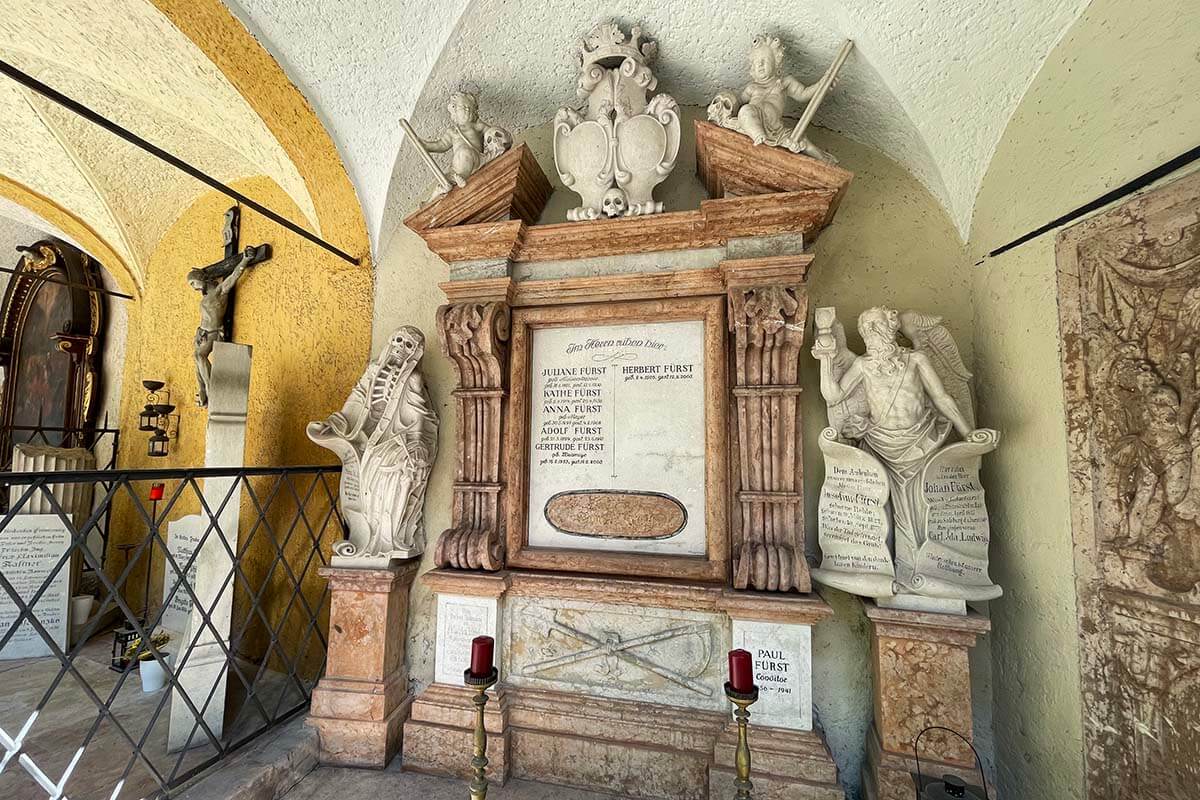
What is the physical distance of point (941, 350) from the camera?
2.09 m

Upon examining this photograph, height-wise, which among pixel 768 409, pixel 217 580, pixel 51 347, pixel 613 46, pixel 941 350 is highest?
pixel 613 46

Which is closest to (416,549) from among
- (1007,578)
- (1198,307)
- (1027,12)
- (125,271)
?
(1007,578)

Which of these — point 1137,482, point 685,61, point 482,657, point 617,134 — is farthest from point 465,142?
point 1137,482

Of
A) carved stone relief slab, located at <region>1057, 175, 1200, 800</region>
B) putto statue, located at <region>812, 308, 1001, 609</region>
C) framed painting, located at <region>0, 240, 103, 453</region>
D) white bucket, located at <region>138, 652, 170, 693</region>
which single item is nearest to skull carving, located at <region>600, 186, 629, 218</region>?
putto statue, located at <region>812, 308, 1001, 609</region>

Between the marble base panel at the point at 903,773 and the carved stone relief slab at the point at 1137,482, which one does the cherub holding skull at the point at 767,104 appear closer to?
the carved stone relief slab at the point at 1137,482

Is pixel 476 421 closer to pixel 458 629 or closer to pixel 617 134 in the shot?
pixel 458 629

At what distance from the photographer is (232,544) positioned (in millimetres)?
2570

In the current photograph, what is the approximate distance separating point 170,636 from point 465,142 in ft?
12.8

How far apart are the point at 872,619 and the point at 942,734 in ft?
1.47

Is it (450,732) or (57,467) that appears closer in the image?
(450,732)

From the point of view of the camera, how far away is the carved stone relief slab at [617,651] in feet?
7.11

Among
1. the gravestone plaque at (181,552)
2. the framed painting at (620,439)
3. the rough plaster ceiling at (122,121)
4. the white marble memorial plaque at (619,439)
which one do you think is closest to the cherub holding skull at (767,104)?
the framed painting at (620,439)

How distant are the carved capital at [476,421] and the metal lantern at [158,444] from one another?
321cm

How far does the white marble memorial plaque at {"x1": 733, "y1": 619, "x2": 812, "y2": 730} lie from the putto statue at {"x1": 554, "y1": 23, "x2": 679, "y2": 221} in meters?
1.95
